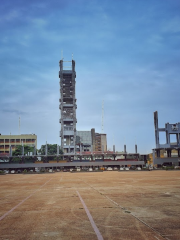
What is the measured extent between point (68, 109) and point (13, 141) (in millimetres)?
40562

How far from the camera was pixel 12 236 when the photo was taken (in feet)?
22.8

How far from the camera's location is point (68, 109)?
161500 millimetres

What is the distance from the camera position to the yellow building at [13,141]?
152m

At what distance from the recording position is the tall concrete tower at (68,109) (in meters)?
151

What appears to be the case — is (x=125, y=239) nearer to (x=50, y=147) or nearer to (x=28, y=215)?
(x=28, y=215)

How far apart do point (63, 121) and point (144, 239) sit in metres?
150

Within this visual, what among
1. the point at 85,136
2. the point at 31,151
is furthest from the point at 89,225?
the point at 85,136

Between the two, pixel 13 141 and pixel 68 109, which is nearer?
pixel 13 141

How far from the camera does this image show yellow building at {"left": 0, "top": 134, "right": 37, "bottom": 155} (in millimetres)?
152250

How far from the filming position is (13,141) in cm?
15312

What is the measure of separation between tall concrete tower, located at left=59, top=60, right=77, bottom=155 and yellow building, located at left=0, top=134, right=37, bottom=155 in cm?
2000

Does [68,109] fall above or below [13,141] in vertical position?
above

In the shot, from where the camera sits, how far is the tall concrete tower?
5960 inches

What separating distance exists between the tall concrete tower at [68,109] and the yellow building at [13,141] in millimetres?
20000
